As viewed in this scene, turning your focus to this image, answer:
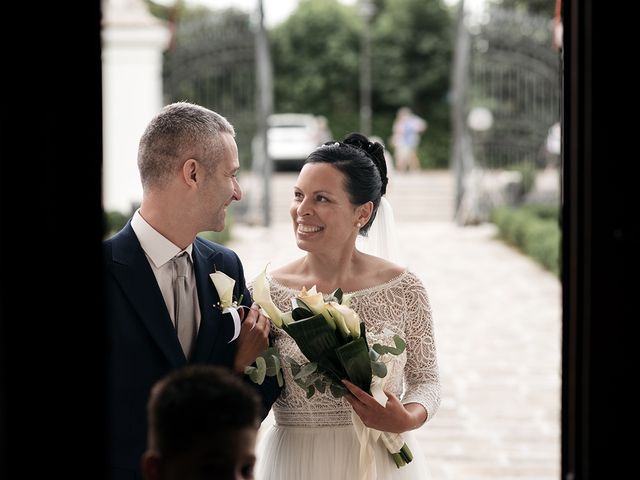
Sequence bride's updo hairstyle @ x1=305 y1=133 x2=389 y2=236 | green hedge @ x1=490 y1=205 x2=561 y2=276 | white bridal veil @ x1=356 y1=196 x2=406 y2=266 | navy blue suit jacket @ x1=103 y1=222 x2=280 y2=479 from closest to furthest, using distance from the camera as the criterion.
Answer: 1. navy blue suit jacket @ x1=103 y1=222 x2=280 y2=479
2. bride's updo hairstyle @ x1=305 y1=133 x2=389 y2=236
3. white bridal veil @ x1=356 y1=196 x2=406 y2=266
4. green hedge @ x1=490 y1=205 x2=561 y2=276

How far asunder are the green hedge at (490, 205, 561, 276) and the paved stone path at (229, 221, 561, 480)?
0.68 feet

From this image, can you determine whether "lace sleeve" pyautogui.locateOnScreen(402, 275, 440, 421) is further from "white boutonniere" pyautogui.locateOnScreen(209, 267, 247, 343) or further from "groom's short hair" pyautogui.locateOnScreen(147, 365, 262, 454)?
"groom's short hair" pyautogui.locateOnScreen(147, 365, 262, 454)

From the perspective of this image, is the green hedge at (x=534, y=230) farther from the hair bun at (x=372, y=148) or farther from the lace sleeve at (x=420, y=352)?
the lace sleeve at (x=420, y=352)

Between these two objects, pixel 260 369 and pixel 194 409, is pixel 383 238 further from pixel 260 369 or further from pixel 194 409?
pixel 194 409

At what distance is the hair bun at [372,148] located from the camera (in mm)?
3322

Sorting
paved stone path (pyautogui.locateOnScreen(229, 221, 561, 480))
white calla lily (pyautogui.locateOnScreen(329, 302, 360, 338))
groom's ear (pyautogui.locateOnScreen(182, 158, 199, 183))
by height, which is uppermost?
groom's ear (pyautogui.locateOnScreen(182, 158, 199, 183))

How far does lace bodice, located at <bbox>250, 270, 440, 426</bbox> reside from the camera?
304cm

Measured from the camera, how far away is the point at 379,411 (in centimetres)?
274

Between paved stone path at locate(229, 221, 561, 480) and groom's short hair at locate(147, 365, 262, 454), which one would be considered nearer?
groom's short hair at locate(147, 365, 262, 454)

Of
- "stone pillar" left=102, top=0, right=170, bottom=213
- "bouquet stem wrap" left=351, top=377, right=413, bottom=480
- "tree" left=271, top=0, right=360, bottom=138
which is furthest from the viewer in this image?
"tree" left=271, top=0, right=360, bottom=138

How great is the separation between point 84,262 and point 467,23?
18.1 meters

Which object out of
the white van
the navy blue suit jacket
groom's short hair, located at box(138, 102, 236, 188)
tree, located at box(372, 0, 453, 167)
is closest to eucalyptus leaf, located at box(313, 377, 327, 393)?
the navy blue suit jacket
